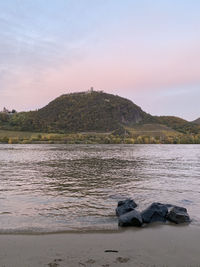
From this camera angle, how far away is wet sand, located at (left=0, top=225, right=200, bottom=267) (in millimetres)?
7688

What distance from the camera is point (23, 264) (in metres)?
7.43

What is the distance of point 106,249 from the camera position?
8.76m

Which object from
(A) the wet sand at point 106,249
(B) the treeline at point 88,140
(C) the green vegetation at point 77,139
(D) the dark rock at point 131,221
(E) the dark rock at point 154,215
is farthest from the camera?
(C) the green vegetation at point 77,139

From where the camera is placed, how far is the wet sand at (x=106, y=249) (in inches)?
303

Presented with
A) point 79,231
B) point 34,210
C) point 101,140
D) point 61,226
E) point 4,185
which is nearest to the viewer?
point 79,231

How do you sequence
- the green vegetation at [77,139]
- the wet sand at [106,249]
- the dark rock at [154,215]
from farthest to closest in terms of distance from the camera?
the green vegetation at [77,139]
the dark rock at [154,215]
the wet sand at [106,249]

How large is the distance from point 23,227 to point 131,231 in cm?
462

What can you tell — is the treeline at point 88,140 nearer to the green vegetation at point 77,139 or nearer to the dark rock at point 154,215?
→ the green vegetation at point 77,139

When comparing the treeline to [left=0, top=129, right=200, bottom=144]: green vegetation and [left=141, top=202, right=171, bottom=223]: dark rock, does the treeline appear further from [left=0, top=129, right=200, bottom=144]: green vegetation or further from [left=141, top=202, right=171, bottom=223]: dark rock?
[left=141, top=202, right=171, bottom=223]: dark rock

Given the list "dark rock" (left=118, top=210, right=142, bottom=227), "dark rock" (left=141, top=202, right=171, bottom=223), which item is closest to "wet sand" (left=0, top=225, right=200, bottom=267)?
"dark rock" (left=118, top=210, right=142, bottom=227)

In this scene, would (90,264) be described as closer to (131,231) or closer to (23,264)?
(23,264)

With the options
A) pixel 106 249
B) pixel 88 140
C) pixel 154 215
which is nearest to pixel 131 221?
pixel 154 215

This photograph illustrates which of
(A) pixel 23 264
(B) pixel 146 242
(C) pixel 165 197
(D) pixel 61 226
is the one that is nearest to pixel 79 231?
(D) pixel 61 226

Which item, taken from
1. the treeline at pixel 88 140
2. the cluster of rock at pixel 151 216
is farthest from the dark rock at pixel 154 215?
the treeline at pixel 88 140
